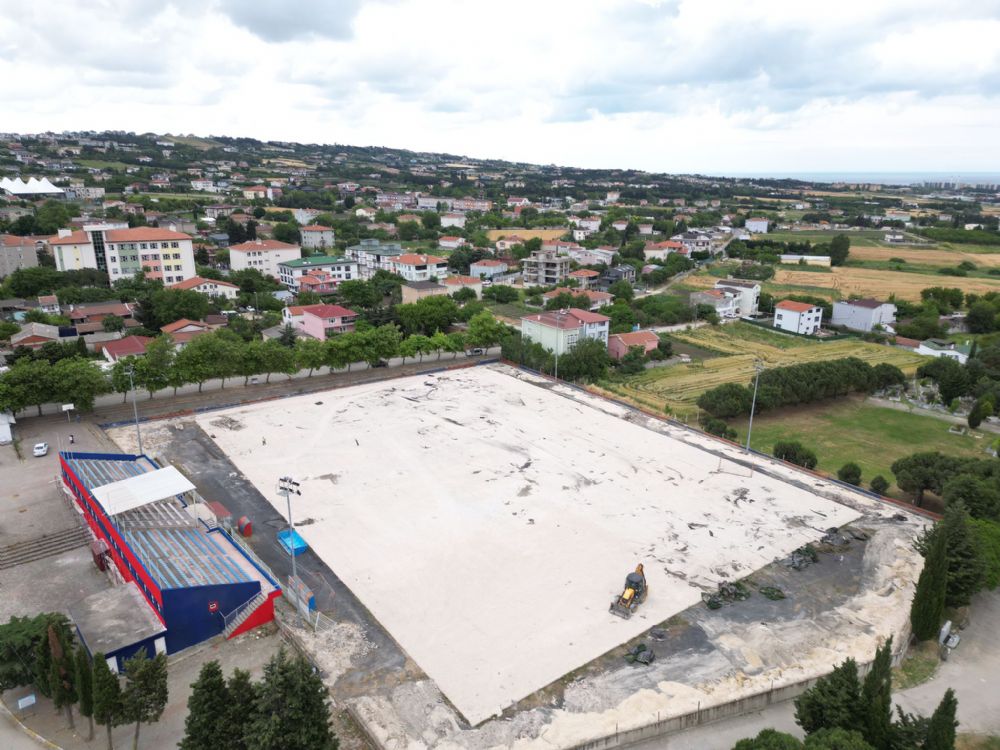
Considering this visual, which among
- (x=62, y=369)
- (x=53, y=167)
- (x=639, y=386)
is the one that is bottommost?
(x=639, y=386)

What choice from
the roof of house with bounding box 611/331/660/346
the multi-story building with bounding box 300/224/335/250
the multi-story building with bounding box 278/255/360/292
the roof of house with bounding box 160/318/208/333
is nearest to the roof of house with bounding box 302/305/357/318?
the roof of house with bounding box 160/318/208/333

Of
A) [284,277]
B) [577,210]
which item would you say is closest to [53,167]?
[284,277]

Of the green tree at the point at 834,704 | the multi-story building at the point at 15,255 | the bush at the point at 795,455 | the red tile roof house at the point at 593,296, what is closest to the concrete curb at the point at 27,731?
the green tree at the point at 834,704

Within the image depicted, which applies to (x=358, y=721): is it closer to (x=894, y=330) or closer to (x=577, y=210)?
(x=894, y=330)

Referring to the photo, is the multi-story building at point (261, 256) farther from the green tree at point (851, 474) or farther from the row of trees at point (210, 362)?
the green tree at point (851, 474)

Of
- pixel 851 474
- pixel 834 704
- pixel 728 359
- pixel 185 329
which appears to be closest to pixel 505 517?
pixel 834 704

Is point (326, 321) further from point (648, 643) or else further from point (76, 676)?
point (648, 643)

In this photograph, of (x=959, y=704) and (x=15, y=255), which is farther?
(x=15, y=255)
